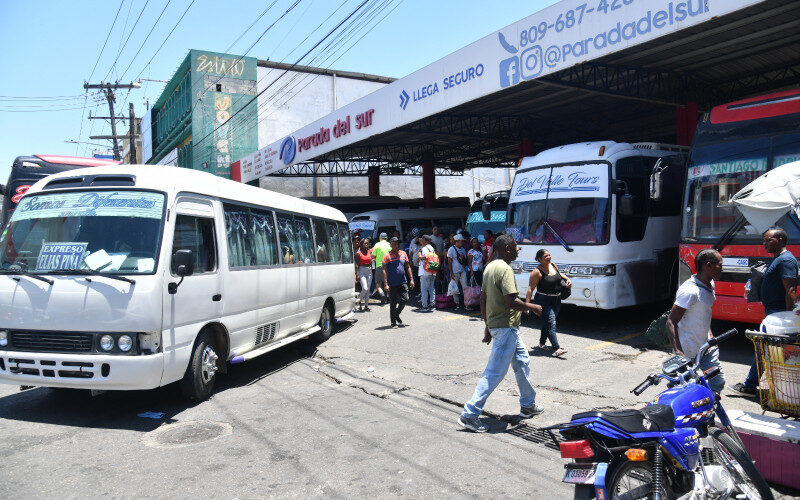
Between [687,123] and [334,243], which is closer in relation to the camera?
[334,243]

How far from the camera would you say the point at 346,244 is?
43.3ft

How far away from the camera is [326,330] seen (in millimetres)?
11375

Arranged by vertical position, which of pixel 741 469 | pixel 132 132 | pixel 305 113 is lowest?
pixel 741 469

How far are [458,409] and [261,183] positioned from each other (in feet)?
105

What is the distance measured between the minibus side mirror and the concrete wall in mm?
30994

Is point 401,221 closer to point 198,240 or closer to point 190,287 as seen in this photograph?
point 198,240

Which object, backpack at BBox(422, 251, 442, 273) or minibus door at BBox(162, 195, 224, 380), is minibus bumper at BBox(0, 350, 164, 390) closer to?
minibus door at BBox(162, 195, 224, 380)

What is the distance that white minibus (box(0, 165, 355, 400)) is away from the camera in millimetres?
5801

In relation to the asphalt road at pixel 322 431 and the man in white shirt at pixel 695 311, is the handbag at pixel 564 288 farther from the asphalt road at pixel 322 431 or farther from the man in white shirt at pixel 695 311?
the man in white shirt at pixel 695 311

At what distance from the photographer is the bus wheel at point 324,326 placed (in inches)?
441

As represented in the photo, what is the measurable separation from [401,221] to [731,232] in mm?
15590

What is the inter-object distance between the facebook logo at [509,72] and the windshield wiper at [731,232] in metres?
6.18

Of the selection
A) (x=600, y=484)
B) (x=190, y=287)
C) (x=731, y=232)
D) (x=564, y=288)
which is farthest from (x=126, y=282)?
(x=731, y=232)

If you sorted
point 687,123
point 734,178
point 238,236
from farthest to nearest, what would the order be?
1. point 687,123
2. point 734,178
3. point 238,236
